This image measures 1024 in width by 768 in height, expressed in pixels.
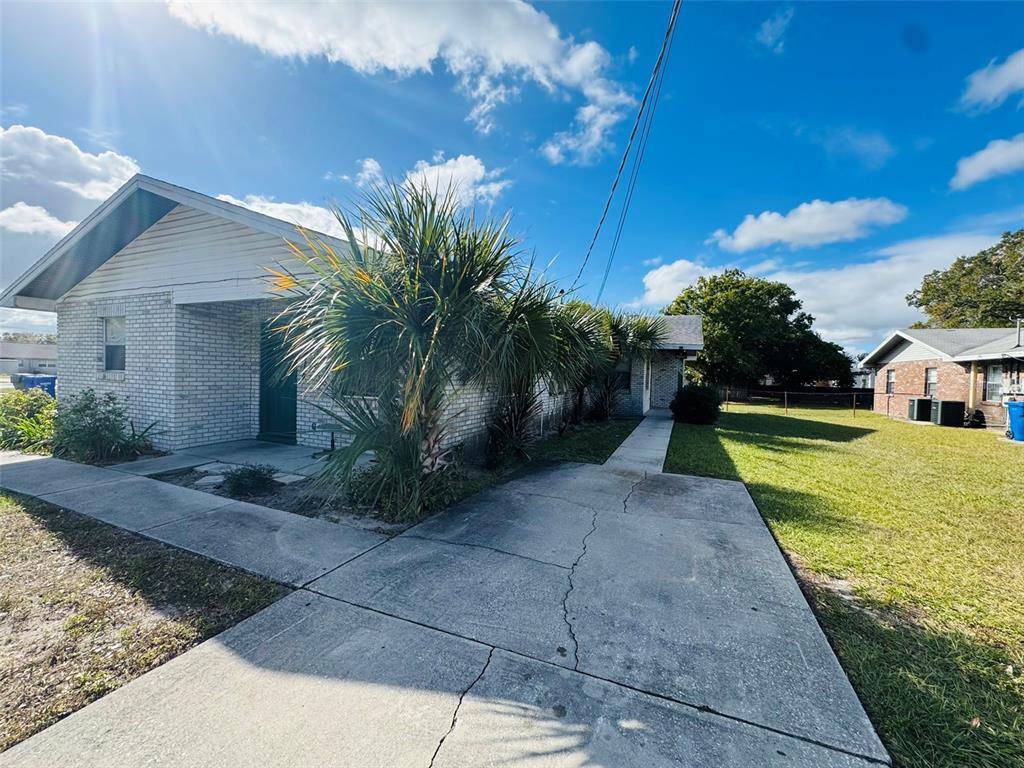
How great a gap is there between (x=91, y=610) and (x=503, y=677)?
287 centimetres

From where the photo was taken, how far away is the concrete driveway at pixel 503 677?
1.79 m

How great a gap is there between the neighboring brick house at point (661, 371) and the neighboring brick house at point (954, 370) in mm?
9112

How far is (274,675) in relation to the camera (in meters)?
2.20

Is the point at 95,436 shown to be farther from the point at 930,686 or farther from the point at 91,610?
the point at 930,686

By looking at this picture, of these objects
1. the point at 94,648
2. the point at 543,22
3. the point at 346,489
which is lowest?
the point at 94,648

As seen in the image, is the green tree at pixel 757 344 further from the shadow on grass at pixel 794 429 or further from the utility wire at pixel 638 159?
the utility wire at pixel 638 159

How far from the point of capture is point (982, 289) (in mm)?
30219

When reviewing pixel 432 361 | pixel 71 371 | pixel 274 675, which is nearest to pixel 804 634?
pixel 274 675

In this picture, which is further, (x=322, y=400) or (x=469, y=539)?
(x=322, y=400)

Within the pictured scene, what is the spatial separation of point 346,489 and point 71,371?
872 cm

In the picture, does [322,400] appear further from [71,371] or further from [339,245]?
[71,371]

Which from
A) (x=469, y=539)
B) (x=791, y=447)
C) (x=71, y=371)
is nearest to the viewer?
(x=469, y=539)

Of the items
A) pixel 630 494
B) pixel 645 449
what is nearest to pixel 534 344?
pixel 630 494

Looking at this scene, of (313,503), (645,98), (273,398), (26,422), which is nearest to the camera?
(313,503)
